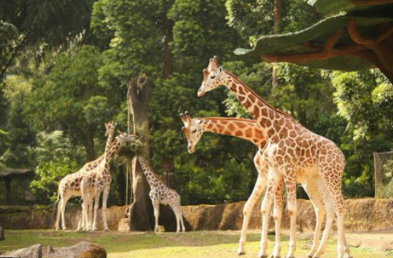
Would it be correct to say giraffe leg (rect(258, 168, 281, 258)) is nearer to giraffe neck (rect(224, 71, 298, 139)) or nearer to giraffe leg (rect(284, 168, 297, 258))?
giraffe leg (rect(284, 168, 297, 258))

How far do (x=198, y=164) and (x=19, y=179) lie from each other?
8.50 meters

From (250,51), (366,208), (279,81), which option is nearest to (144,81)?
(279,81)

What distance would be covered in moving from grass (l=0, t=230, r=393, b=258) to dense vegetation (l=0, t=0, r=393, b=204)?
6902 millimetres

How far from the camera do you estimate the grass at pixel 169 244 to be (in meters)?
15.4

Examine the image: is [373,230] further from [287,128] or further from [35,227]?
[35,227]

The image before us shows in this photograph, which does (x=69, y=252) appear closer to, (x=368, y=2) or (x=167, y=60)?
(x=368, y=2)

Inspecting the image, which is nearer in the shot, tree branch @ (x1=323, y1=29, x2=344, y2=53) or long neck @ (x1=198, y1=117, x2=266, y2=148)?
tree branch @ (x1=323, y1=29, x2=344, y2=53)

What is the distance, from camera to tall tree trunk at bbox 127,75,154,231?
2623 cm

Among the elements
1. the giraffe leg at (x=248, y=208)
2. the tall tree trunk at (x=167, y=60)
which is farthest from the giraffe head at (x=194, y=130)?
the tall tree trunk at (x=167, y=60)

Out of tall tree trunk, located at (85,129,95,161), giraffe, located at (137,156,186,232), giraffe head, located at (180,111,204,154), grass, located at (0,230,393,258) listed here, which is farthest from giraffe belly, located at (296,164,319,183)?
tall tree trunk, located at (85,129,95,161)

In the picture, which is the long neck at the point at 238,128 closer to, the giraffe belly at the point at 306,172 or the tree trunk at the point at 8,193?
the giraffe belly at the point at 306,172

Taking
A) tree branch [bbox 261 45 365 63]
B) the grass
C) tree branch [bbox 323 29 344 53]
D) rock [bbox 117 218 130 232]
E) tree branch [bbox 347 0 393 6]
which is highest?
tree branch [bbox 347 0 393 6]

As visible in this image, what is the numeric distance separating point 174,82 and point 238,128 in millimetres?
16298

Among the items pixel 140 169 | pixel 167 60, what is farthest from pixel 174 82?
pixel 140 169
